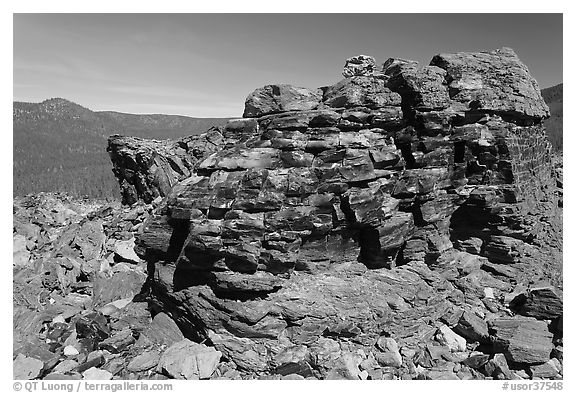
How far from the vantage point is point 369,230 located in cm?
1327

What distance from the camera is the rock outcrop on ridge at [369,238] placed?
1163 cm

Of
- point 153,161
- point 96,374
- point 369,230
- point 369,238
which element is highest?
point 153,161

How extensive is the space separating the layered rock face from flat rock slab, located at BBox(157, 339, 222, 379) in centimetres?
55

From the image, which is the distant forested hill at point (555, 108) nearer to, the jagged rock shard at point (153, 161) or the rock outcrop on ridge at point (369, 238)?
the rock outcrop on ridge at point (369, 238)

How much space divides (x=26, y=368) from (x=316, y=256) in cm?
1028

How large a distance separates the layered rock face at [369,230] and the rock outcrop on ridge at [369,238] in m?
0.06

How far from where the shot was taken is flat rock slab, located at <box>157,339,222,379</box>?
1080cm

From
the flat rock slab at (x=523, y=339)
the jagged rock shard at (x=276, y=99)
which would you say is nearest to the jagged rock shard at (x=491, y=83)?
A: the jagged rock shard at (x=276, y=99)

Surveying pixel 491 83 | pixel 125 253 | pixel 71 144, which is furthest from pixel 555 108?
pixel 71 144

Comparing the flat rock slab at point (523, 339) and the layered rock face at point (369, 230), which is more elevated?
the layered rock face at point (369, 230)

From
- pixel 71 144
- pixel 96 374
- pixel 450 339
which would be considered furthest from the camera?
pixel 71 144

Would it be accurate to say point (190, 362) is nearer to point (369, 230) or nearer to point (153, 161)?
point (369, 230)

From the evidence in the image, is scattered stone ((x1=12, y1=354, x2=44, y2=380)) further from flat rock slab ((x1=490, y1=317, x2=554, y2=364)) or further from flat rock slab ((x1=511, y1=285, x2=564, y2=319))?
flat rock slab ((x1=511, y1=285, x2=564, y2=319))

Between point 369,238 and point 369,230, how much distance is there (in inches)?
14.6
